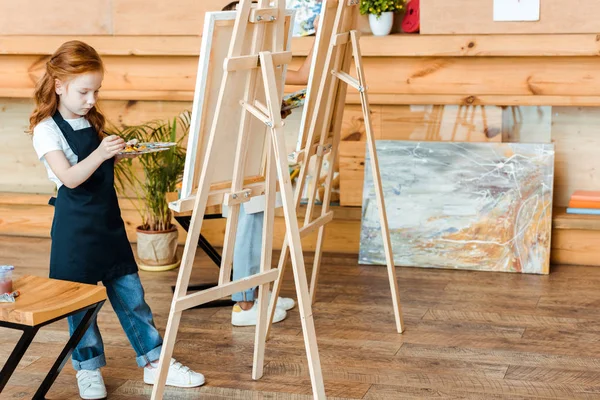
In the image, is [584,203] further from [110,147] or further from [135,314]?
[110,147]

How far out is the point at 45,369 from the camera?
121 inches

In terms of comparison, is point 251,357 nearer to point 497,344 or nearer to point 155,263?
point 497,344

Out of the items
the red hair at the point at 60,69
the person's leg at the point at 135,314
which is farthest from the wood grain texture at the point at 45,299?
the red hair at the point at 60,69

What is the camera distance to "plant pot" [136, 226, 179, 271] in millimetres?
4387

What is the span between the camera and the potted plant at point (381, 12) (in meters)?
4.43

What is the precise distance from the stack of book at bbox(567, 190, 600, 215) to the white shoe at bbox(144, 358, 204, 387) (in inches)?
90.8

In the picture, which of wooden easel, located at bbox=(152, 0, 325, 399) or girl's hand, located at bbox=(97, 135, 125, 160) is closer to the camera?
wooden easel, located at bbox=(152, 0, 325, 399)

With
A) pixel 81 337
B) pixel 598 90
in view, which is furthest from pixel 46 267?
pixel 598 90

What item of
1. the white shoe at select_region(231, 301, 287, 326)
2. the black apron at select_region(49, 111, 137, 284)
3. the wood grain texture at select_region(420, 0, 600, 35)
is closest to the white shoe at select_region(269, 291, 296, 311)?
the white shoe at select_region(231, 301, 287, 326)

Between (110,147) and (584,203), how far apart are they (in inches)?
105

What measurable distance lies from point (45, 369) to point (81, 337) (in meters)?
0.56

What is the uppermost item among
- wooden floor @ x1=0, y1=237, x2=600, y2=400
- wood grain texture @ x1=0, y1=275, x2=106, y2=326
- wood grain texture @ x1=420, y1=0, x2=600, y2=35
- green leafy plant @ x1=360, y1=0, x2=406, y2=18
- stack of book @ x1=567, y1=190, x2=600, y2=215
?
green leafy plant @ x1=360, y1=0, x2=406, y2=18

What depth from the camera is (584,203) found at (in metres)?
4.39

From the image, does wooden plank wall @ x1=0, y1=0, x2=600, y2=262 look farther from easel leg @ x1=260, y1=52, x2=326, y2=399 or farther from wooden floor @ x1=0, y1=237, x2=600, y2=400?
easel leg @ x1=260, y1=52, x2=326, y2=399
